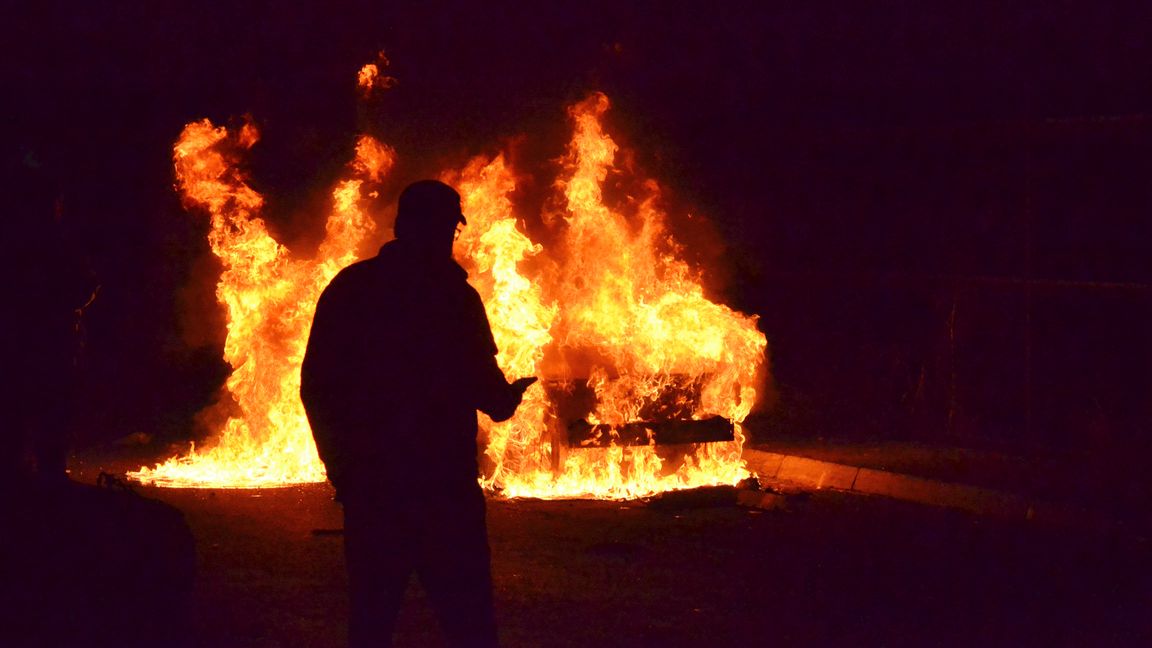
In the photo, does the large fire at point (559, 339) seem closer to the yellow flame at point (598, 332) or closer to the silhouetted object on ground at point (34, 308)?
the yellow flame at point (598, 332)

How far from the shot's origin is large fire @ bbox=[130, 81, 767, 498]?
12797 mm

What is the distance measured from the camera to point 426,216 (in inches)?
185

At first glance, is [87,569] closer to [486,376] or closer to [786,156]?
[486,376]

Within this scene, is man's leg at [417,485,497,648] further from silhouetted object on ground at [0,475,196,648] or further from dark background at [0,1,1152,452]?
dark background at [0,1,1152,452]

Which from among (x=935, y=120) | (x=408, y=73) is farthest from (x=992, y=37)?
(x=408, y=73)

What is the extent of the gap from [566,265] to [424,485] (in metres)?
9.91

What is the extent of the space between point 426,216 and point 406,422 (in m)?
0.70

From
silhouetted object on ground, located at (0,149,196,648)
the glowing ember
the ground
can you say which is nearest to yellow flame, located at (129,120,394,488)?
the ground

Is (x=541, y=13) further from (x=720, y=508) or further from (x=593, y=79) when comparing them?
(x=720, y=508)


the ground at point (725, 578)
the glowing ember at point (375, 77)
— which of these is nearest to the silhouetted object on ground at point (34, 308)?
the ground at point (725, 578)

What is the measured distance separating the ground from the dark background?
4.35 m

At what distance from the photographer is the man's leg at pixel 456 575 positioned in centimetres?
454

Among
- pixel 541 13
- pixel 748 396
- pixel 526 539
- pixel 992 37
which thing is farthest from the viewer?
pixel 541 13

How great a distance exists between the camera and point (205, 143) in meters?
16.4
